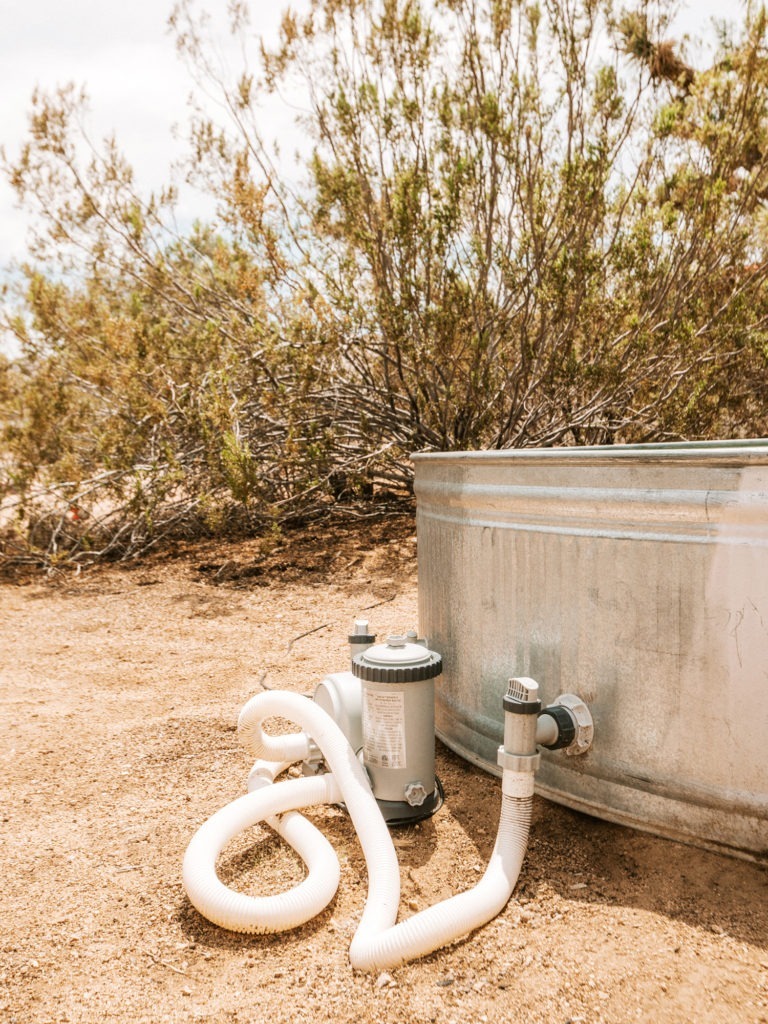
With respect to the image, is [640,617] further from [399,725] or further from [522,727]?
[399,725]

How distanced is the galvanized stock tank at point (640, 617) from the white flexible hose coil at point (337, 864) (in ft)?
0.98

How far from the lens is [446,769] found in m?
2.64

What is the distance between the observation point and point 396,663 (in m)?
2.20

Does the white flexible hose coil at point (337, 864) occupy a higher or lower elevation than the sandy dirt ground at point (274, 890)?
higher

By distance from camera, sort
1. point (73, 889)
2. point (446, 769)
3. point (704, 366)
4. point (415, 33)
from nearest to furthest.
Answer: point (73, 889) < point (446, 769) < point (415, 33) < point (704, 366)

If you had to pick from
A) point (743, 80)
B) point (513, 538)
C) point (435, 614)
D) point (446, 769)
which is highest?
point (743, 80)

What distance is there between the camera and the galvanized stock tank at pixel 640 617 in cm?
184

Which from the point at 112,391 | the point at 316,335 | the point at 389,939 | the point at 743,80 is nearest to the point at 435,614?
the point at 389,939

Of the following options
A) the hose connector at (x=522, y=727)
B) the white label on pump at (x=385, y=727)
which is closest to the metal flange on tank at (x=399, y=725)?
the white label on pump at (x=385, y=727)

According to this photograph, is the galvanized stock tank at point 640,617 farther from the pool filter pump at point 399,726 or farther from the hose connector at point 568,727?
the pool filter pump at point 399,726

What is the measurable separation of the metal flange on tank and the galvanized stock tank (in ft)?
0.90

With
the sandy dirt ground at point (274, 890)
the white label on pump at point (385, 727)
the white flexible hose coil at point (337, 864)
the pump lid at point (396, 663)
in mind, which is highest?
the pump lid at point (396, 663)

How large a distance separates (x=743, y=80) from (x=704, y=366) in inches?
79.7

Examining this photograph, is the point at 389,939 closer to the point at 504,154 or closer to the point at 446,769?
the point at 446,769
